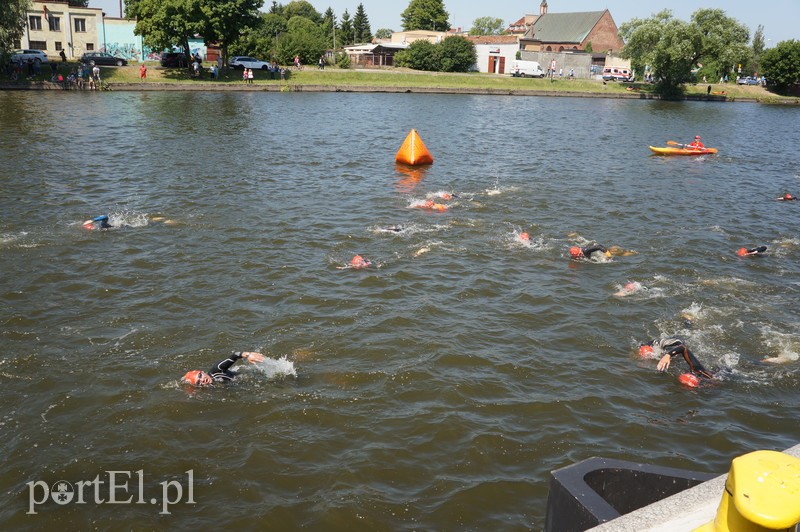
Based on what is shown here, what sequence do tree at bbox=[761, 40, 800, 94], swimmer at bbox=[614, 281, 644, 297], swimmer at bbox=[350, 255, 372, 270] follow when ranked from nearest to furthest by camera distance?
1. swimmer at bbox=[614, 281, 644, 297]
2. swimmer at bbox=[350, 255, 372, 270]
3. tree at bbox=[761, 40, 800, 94]

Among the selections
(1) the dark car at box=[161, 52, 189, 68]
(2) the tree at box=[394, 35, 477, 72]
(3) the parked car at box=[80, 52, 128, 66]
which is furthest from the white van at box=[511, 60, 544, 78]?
(3) the parked car at box=[80, 52, 128, 66]

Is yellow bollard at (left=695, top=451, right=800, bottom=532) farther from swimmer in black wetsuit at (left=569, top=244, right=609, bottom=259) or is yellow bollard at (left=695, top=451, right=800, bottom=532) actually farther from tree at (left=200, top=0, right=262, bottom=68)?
tree at (left=200, top=0, right=262, bottom=68)

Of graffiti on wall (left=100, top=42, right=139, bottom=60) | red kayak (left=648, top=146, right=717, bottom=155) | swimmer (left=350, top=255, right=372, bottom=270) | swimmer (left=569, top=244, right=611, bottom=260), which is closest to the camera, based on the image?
swimmer (left=350, top=255, right=372, bottom=270)

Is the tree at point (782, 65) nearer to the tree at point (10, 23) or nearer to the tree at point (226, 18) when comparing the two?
the tree at point (226, 18)

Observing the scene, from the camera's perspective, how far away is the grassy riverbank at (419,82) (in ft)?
198

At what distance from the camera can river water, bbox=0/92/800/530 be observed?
849 centimetres

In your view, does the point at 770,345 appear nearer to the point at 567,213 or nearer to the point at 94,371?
the point at 567,213

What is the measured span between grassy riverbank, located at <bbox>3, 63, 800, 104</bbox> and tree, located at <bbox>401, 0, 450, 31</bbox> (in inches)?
2223

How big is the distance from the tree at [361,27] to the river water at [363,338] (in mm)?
109680

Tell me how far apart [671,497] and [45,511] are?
726cm

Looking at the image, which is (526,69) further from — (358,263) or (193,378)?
(193,378)

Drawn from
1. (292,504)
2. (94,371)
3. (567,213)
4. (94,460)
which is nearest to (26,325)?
(94,371)

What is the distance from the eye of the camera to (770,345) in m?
12.6

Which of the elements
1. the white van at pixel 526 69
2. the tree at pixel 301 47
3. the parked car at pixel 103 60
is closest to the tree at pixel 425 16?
the white van at pixel 526 69
